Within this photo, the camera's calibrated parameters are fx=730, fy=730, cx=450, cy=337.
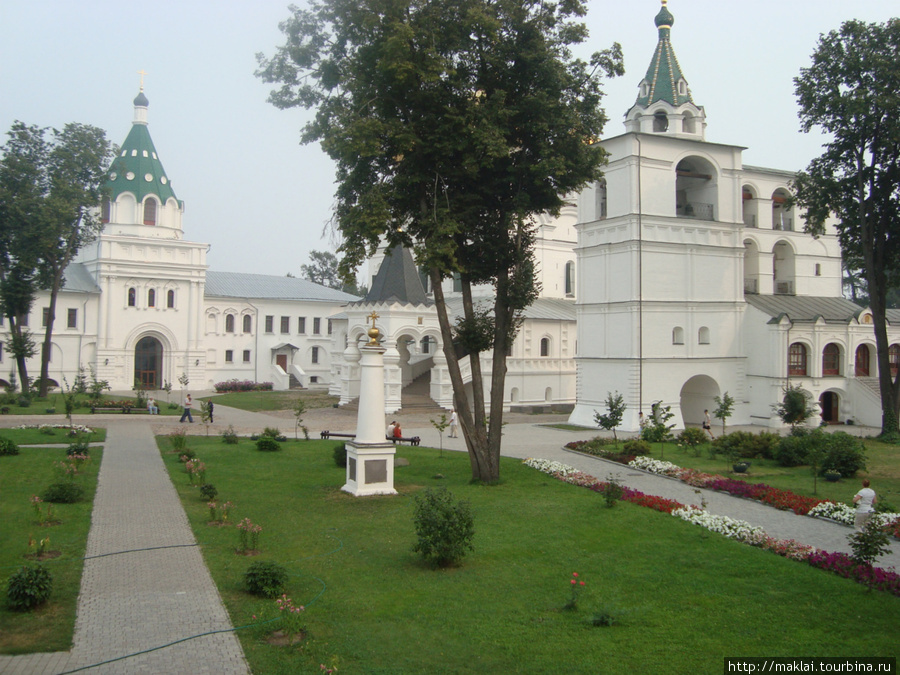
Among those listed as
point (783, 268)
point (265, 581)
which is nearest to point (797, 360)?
point (783, 268)

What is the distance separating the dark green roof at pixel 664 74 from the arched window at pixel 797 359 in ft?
41.6

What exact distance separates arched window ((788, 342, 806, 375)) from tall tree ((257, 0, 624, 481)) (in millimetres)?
20621

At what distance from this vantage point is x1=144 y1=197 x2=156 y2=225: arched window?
52.2 meters

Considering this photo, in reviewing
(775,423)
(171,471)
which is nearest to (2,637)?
(171,471)

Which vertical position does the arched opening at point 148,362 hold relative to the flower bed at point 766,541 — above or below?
above

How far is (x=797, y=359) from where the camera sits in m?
34.3

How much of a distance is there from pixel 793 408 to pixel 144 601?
2681 cm

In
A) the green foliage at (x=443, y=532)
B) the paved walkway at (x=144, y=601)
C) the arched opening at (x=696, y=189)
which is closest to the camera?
the paved walkway at (x=144, y=601)

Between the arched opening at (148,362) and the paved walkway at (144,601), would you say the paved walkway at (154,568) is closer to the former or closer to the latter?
the paved walkway at (144,601)

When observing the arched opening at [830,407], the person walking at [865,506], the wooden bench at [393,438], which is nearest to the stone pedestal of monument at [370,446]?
the wooden bench at [393,438]

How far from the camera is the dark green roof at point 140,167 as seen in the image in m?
51.2

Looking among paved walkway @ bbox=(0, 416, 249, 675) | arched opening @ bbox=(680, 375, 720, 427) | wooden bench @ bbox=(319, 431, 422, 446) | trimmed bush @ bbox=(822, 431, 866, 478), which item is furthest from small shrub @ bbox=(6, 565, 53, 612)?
arched opening @ bbox=(680, 375, 720, 427)

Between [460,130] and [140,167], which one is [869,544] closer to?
[460,130]

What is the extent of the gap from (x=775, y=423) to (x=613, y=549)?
24.2m
